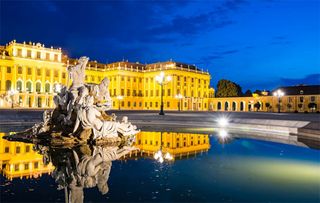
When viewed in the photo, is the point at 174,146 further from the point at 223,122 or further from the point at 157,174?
the point at 223,122

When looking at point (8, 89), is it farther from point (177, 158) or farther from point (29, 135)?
point (177, 158)

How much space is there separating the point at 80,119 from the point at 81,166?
403 centimetres

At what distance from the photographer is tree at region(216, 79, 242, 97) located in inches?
3157

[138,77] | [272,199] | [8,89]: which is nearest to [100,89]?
[272,199]

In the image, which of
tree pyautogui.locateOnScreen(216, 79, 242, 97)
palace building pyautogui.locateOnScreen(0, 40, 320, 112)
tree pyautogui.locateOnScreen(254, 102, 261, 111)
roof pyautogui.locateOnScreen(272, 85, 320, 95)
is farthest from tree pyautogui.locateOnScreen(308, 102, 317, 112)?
tree pyautogui.locateOnScreen(216, 79, 242, 97)

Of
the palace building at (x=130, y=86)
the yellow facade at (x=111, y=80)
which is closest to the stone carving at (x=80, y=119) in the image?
the palace building at (x=130, y=86)

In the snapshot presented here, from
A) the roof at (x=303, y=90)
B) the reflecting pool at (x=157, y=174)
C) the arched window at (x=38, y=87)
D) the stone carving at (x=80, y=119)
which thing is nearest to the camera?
the reflecting pool at (x=157, y=174)

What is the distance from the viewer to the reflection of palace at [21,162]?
6.97 metres

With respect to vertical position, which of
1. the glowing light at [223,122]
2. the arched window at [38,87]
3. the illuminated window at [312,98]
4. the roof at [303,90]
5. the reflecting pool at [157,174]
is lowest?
the reflecting pool at [157,174]

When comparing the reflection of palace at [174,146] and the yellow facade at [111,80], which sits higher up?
the yellow facade at [111,80]

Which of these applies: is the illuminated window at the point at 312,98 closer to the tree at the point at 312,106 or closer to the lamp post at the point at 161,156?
the tree at the point at 312,106

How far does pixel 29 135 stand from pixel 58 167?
19.4 feet

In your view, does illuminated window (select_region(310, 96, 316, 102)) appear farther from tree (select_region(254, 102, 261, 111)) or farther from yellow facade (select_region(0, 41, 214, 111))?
yellow facade (select_region(0, 41, 214, 111))

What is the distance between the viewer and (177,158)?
903 cm
